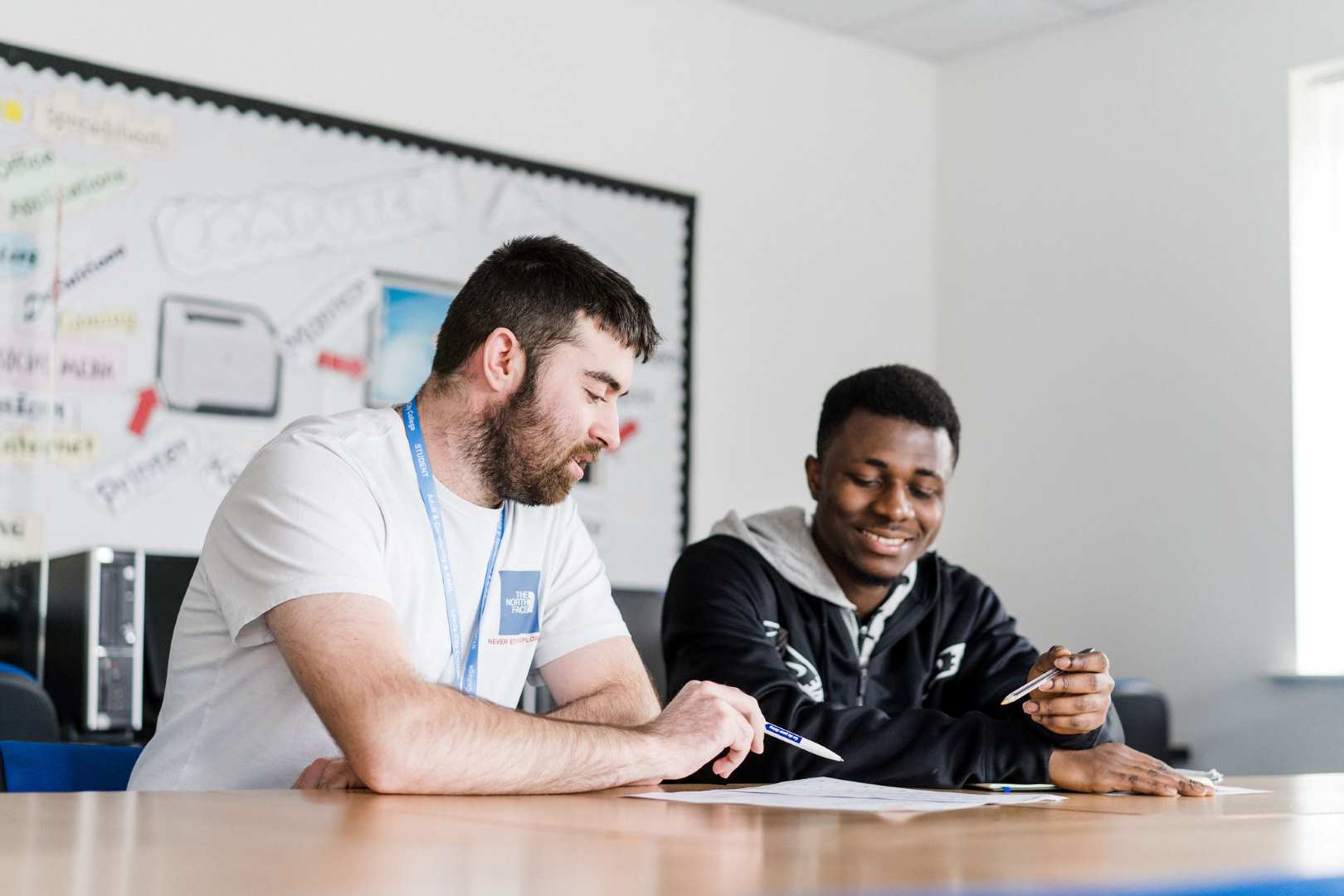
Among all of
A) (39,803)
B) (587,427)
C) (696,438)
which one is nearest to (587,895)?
(39,803)

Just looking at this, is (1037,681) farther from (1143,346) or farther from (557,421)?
(1143,346)

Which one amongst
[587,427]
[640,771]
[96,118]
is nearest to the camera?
[640,771]

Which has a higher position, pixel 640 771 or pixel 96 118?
pixel 96 118

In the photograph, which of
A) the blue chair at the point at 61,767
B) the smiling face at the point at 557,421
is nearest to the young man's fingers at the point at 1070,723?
the smiling face at the point at 557,421

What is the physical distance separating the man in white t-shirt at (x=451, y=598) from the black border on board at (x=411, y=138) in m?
1.76

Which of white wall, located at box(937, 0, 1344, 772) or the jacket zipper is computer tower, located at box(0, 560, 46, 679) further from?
white wall, located at box(937, 0, 1344, 772)

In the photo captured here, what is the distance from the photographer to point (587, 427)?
6.15 ft

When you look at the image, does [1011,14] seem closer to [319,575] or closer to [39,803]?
[319,575]

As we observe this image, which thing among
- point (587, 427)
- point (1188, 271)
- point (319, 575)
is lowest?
point (319, 575)

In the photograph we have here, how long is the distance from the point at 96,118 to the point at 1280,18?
2.90 metres

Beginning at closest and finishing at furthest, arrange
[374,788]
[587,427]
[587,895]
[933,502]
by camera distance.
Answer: [587,895], [374,788], [587,427], [933,502]

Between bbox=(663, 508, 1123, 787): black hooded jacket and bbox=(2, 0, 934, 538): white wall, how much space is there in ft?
5.99

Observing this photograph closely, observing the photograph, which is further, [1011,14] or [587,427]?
[1011,14]

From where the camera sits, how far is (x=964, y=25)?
4.48m
